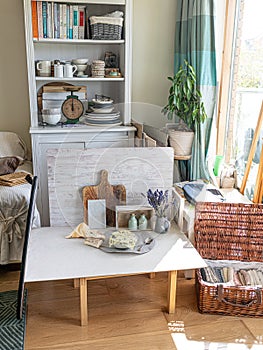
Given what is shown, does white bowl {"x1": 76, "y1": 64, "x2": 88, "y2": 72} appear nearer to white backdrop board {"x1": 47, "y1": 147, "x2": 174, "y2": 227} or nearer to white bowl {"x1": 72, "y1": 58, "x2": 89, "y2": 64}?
white bowl {"x1": 72, "y1": 58, "x2": 89, "y2": 64}

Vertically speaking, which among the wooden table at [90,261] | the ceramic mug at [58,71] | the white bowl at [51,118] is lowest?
the wooden table at [90,261]

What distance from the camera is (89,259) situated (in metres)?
1.90

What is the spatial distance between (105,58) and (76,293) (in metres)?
1.80

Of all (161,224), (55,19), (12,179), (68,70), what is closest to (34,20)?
(55,19)

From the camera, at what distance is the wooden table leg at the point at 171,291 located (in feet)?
6.41

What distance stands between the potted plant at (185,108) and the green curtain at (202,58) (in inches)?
2.0

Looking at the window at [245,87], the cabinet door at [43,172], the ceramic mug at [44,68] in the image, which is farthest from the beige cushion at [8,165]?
the window at [245,87]

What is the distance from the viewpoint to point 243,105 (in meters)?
2.73

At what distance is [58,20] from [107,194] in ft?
4.36

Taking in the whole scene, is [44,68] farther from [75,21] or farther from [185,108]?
[185,108]

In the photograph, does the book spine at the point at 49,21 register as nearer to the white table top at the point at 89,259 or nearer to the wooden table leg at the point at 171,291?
the white table top at the point at 89,259

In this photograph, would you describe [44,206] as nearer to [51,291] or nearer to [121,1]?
[51,291]

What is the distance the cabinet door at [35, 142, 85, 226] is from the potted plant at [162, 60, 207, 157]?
697mm

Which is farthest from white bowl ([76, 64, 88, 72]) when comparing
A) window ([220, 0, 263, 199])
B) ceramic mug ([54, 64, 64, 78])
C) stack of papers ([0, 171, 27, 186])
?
window ([220, 0, 263, 199])
